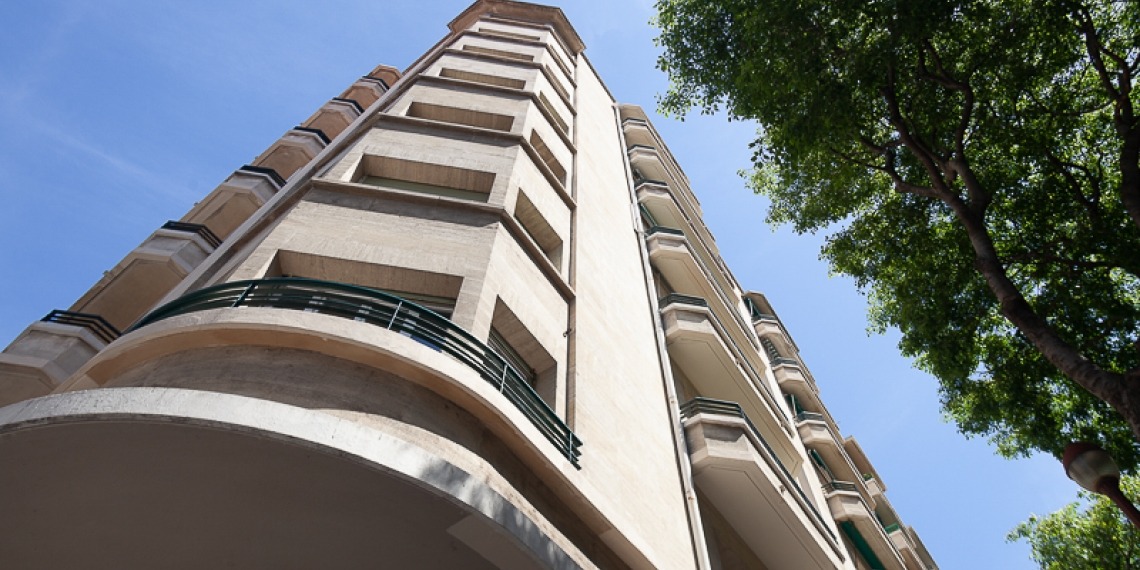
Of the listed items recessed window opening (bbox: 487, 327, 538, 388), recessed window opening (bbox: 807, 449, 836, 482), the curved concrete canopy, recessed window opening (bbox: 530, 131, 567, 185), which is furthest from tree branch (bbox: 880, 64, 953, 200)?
the curved concrete canopy

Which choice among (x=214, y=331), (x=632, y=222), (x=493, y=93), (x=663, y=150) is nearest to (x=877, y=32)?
(x=632, y=222)

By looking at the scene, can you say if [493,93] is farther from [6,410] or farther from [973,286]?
[6,410]

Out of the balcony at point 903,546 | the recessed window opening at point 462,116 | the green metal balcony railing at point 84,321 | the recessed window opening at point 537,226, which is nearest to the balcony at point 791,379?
the balcony at point 903,546

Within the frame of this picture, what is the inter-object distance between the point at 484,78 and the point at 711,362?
9.15 m

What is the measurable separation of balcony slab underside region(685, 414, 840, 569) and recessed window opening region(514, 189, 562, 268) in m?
3.67

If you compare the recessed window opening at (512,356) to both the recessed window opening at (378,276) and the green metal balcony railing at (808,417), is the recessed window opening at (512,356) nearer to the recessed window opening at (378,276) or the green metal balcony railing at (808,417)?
the recessed window opening at (378,276)

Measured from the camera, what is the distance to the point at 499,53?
21.2m

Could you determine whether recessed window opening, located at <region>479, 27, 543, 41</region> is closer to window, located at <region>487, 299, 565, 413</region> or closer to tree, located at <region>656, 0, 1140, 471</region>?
tree, located at <region>656, 0, 1140, 471</region>

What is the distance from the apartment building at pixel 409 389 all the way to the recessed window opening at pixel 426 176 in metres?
0.04

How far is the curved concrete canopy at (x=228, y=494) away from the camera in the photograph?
203 inches

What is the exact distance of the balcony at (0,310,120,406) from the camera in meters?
9.79

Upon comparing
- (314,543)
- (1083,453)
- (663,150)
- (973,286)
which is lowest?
(314,543)

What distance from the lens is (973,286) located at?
12984 millimetres

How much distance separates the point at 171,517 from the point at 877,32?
1254 centimetres
